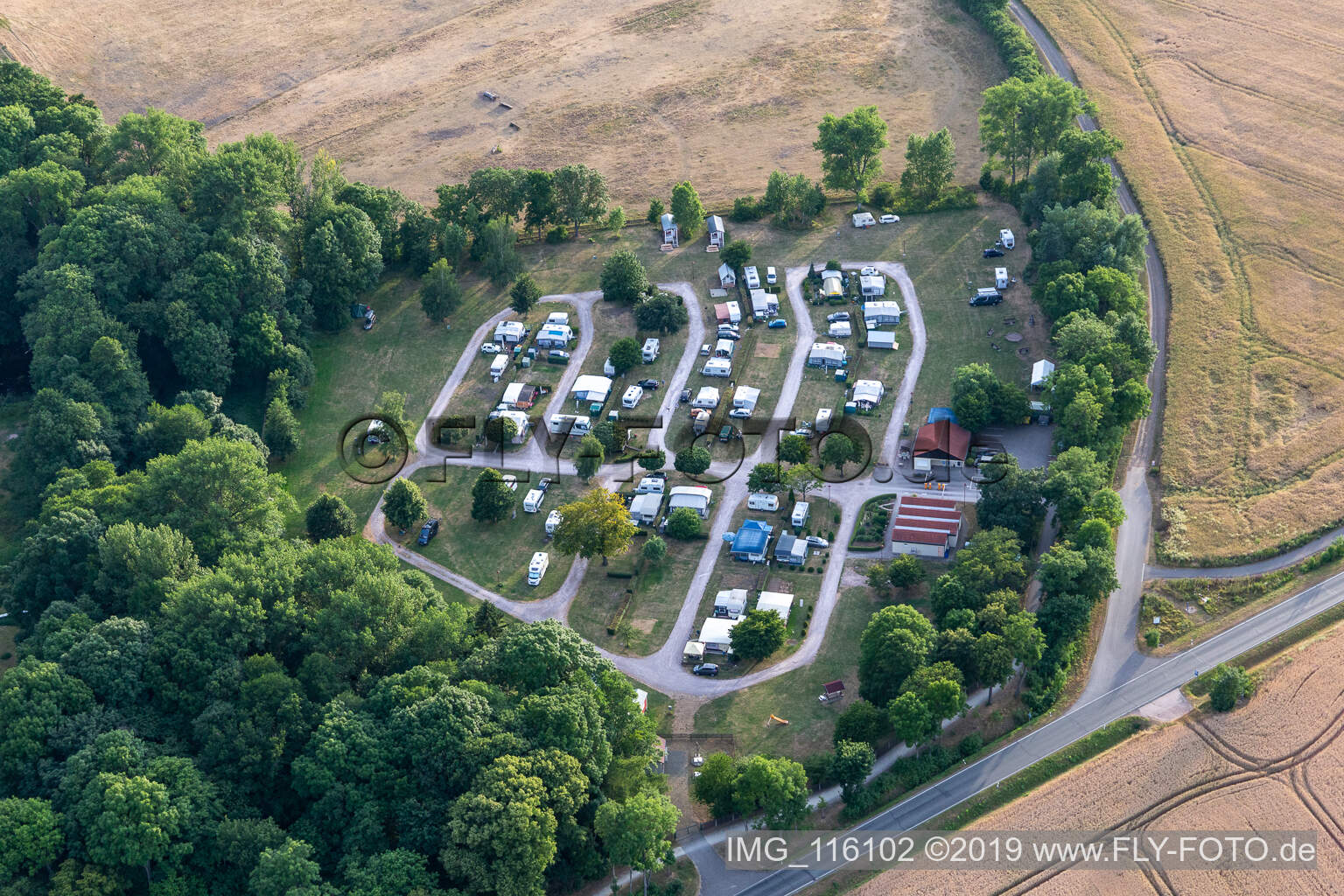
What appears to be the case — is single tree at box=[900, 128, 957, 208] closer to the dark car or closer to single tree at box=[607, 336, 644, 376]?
single tree at box=[607, 336, 644, 376]

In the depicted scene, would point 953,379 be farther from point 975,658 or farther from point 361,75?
point 361,75

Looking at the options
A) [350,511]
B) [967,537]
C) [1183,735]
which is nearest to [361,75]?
[350,511]

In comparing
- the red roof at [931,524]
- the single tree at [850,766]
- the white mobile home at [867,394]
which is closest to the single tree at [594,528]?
the red roof at [931,524]

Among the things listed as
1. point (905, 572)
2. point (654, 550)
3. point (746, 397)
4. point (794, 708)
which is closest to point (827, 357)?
point (746, 397)

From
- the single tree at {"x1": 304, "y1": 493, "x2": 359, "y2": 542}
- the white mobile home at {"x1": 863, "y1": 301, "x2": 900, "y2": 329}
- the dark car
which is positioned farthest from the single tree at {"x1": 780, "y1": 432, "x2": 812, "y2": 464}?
the single tree at {"x1": 304, "y1": 493, "x2": 359, "y2": 542}

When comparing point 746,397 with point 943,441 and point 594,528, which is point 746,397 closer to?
point 943,441

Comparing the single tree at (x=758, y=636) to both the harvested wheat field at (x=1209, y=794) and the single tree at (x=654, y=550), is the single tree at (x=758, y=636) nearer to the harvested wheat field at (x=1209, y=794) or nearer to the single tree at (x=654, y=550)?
the single tree at (x=654, y=550)
